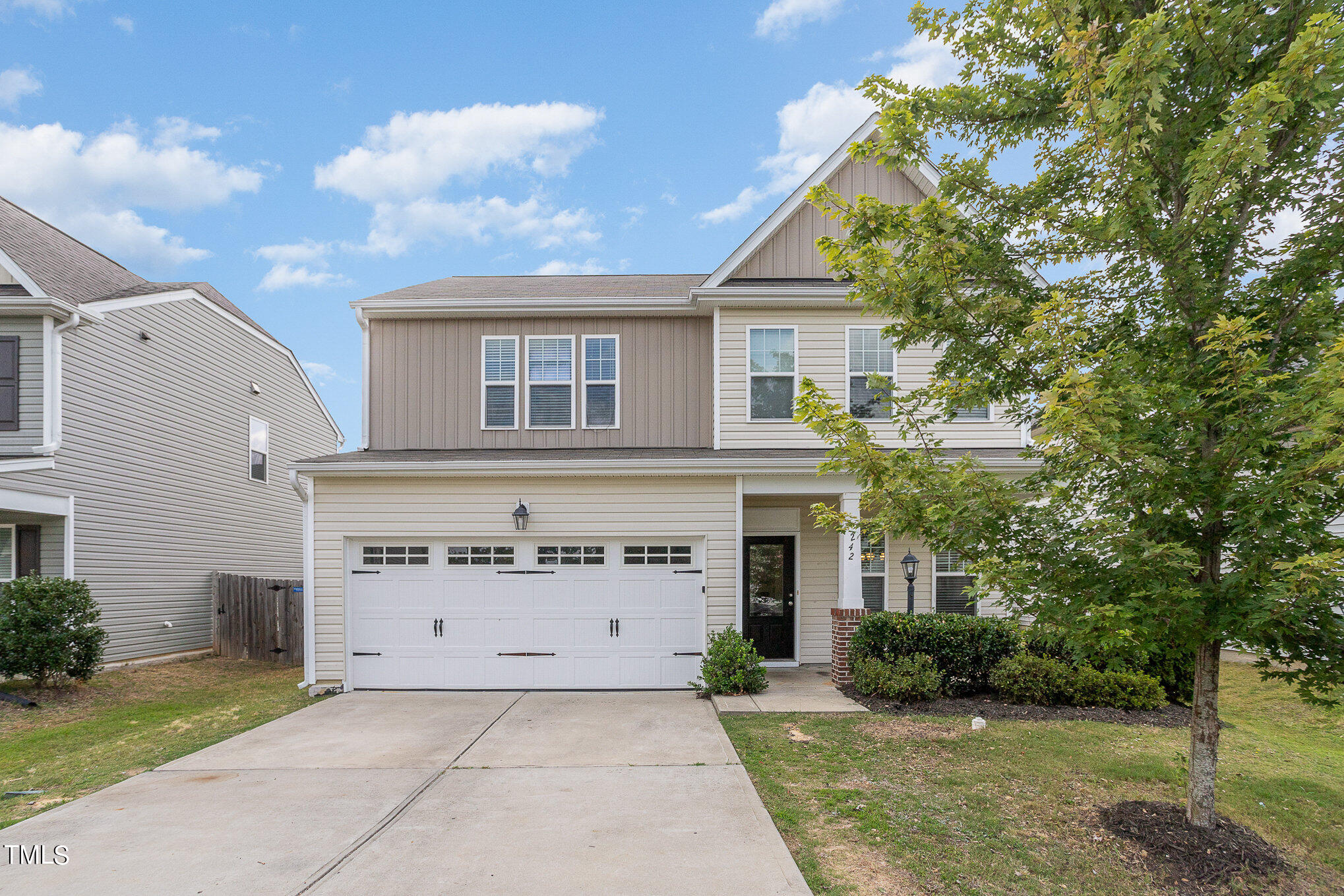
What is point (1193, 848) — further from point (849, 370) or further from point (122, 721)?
Answer: point (122, 721)

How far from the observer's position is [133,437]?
12.8 metres

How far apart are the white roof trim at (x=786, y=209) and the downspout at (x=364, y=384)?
18.2ft

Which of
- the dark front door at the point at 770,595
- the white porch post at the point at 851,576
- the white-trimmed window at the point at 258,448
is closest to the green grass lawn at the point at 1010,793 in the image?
the white porch post at the point at 851,576

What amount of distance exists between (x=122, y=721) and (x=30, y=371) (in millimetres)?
6134

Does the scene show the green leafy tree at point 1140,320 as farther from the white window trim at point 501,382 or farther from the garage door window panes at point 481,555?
the white window trim at point 501,382

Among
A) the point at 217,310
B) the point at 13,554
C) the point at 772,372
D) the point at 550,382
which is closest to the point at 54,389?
the point at 13,554

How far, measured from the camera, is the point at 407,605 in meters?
10.1

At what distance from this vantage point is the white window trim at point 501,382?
11.3 m

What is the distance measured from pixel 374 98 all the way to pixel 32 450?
47.8ft

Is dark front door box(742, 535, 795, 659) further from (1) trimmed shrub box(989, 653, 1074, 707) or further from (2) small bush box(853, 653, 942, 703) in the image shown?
(1) trimmed shrub box(989, 653, 1074, 707)

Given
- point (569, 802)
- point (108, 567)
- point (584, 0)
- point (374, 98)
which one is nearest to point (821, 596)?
point (569, 802)

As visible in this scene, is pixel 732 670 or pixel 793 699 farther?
pixel 732 670

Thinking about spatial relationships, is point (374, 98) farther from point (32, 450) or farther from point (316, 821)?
point (316, 821)

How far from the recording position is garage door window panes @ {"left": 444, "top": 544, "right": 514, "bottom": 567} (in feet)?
33.4
